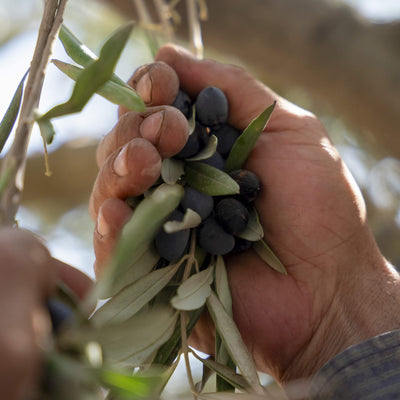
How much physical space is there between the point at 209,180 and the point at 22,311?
0.50 m

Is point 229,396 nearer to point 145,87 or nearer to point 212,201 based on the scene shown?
point 212,201

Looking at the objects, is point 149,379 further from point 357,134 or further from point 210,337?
point 357,134

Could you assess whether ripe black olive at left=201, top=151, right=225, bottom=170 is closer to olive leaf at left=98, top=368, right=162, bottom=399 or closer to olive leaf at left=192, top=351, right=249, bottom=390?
olive leaf at left=192, top=351, right=249, bottom=390

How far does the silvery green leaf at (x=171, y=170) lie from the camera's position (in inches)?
31.1

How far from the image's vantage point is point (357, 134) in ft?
8.59

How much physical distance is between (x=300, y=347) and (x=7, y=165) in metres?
0.67

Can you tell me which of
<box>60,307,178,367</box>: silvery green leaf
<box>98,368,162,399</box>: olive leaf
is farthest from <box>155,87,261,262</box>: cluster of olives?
<box>98,368,162,399</box>: olive leaf

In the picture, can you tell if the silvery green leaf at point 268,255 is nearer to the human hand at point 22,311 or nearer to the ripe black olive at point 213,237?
the ripe black olive at point 213,237

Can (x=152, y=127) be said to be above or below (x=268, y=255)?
above

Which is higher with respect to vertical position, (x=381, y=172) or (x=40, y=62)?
(x=40, y=62)

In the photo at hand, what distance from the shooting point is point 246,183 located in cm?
88

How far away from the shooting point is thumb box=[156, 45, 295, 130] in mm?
1048

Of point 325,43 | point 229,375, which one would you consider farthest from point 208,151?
point 325,43

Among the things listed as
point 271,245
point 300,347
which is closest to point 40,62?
point 271,245
